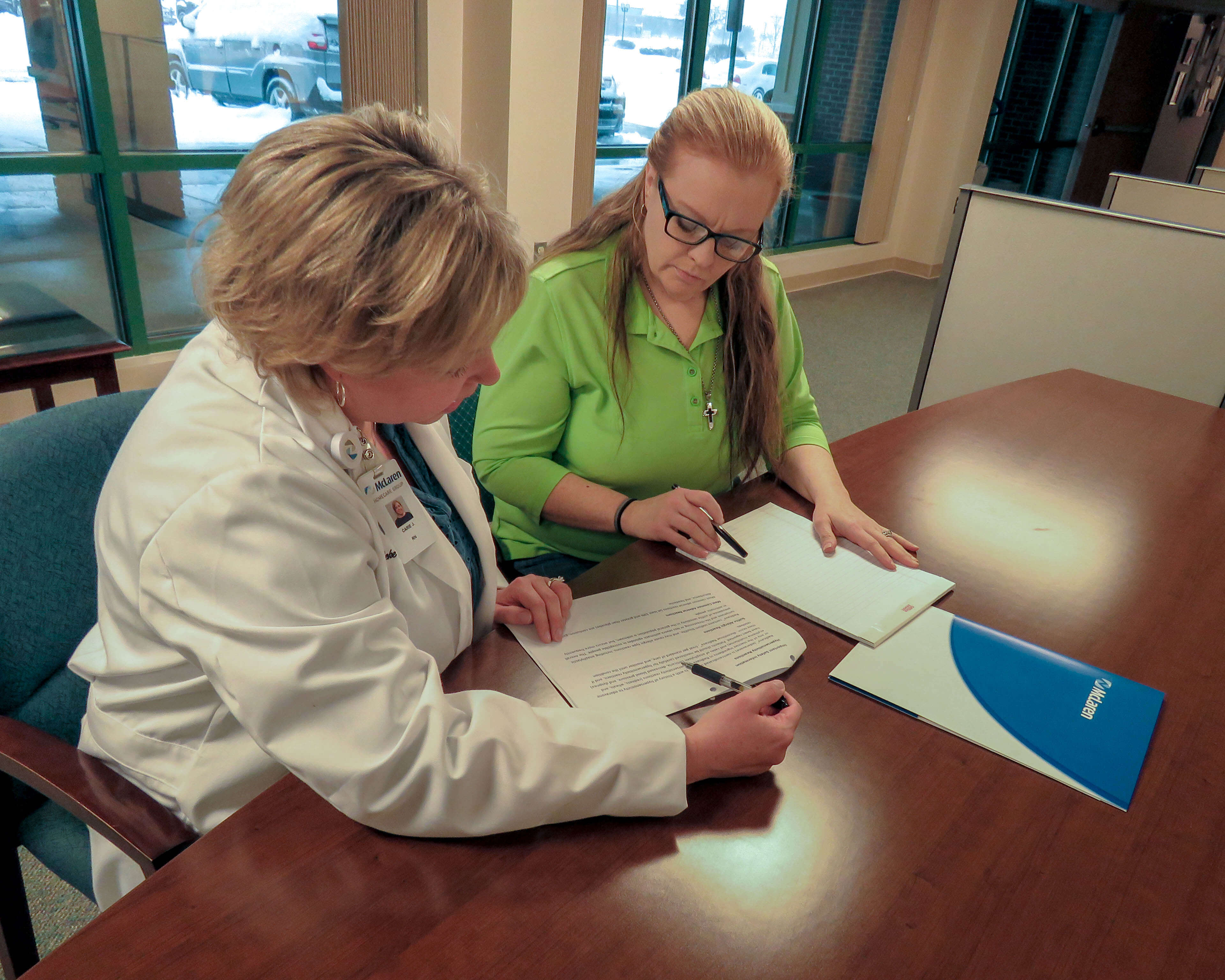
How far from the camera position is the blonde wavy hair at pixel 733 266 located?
1253mm

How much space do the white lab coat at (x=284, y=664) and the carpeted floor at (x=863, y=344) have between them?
6.92 ft

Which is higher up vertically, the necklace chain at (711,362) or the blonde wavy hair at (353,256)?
the blonde wavy hair at (353,256)

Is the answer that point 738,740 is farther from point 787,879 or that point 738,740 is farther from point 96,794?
point 96,794

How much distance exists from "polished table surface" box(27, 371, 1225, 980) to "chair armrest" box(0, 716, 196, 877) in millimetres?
125

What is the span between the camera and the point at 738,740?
80 centimetres

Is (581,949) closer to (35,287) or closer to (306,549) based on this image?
(306,549)

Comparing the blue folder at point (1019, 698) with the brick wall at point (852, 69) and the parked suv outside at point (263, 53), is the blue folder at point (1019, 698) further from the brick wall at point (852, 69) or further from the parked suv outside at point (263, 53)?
the brick wall at point (852, 69)

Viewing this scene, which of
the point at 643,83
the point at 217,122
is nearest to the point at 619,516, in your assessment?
the point at 217,122

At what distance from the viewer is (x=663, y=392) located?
1.43 metres

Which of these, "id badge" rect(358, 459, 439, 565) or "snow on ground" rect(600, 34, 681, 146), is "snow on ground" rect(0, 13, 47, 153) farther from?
"id badge" rect(358, 459, 439, 565)

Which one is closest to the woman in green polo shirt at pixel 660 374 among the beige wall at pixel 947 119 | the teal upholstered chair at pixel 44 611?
the teal upholstered chair at pixel 44 611

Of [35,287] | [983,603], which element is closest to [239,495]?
[983,603]

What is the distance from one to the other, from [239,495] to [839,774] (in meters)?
0.61

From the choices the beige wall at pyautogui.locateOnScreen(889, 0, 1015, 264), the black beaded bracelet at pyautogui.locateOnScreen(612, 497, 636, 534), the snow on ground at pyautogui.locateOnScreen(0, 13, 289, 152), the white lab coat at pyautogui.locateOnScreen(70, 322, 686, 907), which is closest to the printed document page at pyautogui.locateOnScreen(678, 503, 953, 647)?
the black beaded bracelet at pyautogui.locateOnScreen(612, 497, 636, 534)
